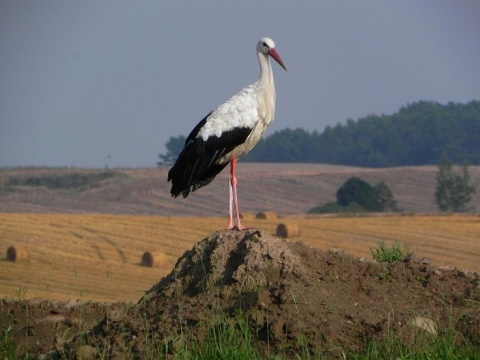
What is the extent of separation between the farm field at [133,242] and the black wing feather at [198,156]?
4.94 meters

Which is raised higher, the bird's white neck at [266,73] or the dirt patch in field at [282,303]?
the bird's white neck at [266,73]

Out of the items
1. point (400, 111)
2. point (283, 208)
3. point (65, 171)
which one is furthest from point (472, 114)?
point (283, 208)

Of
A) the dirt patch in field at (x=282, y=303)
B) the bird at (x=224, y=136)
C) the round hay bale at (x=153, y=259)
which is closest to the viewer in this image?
the dirt patch in field at (x=282, y=303)

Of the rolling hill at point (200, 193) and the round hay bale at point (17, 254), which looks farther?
the rolling hill at point (200, 193)

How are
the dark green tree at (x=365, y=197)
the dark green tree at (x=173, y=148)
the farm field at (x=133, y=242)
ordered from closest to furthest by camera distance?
the farm field at (x=133, y=242), the dark green tree at (x=365, y=197), the dark green tree at (x=173, y=148)

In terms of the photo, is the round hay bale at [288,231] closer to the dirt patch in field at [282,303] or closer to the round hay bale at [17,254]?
the round hay bale at [17,254]

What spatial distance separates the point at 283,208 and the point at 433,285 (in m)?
45.9

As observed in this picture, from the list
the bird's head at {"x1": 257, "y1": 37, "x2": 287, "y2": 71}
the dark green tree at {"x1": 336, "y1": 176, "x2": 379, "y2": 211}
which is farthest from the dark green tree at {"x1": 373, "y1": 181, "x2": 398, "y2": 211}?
the bird's head at {"x1": 257, "y1": 37, "x2": 287, "y2": 71}

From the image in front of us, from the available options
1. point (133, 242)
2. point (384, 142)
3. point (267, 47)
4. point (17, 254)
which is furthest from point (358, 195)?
point (384, 142)

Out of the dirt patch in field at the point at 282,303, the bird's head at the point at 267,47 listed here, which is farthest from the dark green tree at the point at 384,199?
the dirt patch in field at the point at 282,303

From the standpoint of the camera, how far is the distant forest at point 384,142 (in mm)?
109750

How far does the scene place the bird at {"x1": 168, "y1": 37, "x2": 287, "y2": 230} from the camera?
12.5 metres

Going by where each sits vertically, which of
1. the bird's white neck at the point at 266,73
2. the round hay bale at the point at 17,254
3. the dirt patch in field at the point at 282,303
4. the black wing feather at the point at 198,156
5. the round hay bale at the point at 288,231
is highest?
the bird's white neck at the point at 266,73

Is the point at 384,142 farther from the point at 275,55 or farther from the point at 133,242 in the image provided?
the point at 275,55
